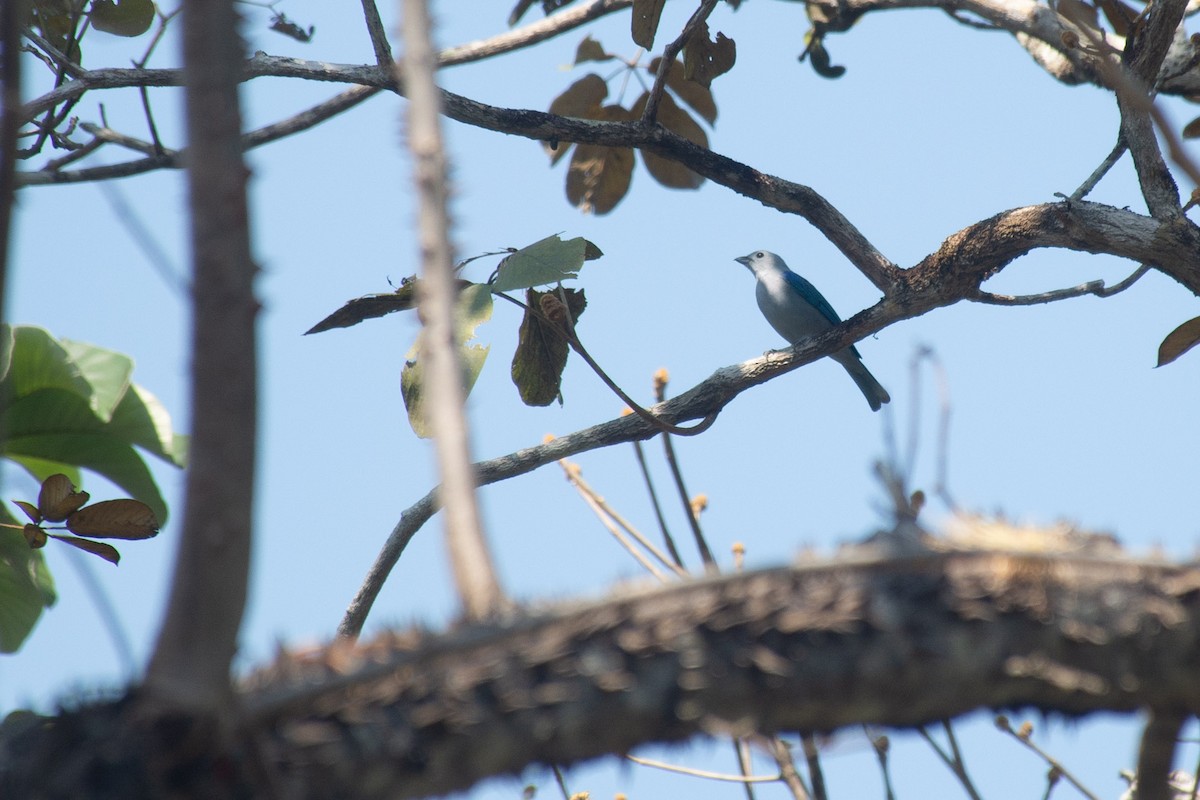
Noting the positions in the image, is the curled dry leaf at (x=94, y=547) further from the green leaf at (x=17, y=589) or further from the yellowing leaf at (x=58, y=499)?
the green leaf at (x=17, y=589)

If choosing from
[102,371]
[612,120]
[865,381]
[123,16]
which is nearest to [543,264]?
[612,120]

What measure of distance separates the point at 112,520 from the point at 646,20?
109 inches

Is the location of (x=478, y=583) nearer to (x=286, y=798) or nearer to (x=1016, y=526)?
(x=286, y=798)

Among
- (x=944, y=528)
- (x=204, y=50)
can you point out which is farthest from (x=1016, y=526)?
(x=204, y=50)

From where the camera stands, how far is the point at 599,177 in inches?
219

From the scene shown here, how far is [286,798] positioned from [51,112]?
431cm

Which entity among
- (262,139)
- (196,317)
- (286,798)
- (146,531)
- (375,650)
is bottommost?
(286,798)

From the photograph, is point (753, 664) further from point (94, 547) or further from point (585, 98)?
point (585, 98)

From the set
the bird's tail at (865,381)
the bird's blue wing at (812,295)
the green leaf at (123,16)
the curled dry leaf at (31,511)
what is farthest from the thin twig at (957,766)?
the bird's blue wing at (812,295)

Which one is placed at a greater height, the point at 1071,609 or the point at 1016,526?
the point at 1016,526

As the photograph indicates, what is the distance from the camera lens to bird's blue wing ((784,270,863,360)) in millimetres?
9375

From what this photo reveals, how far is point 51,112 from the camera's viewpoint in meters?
4.82

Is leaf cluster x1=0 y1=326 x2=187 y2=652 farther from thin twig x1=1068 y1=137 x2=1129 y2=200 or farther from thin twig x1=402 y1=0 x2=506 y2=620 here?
thin twig x1=1068 y1=137 x2=1129 y2=200

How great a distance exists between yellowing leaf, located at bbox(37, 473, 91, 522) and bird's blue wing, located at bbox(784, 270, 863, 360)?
6752 mm
